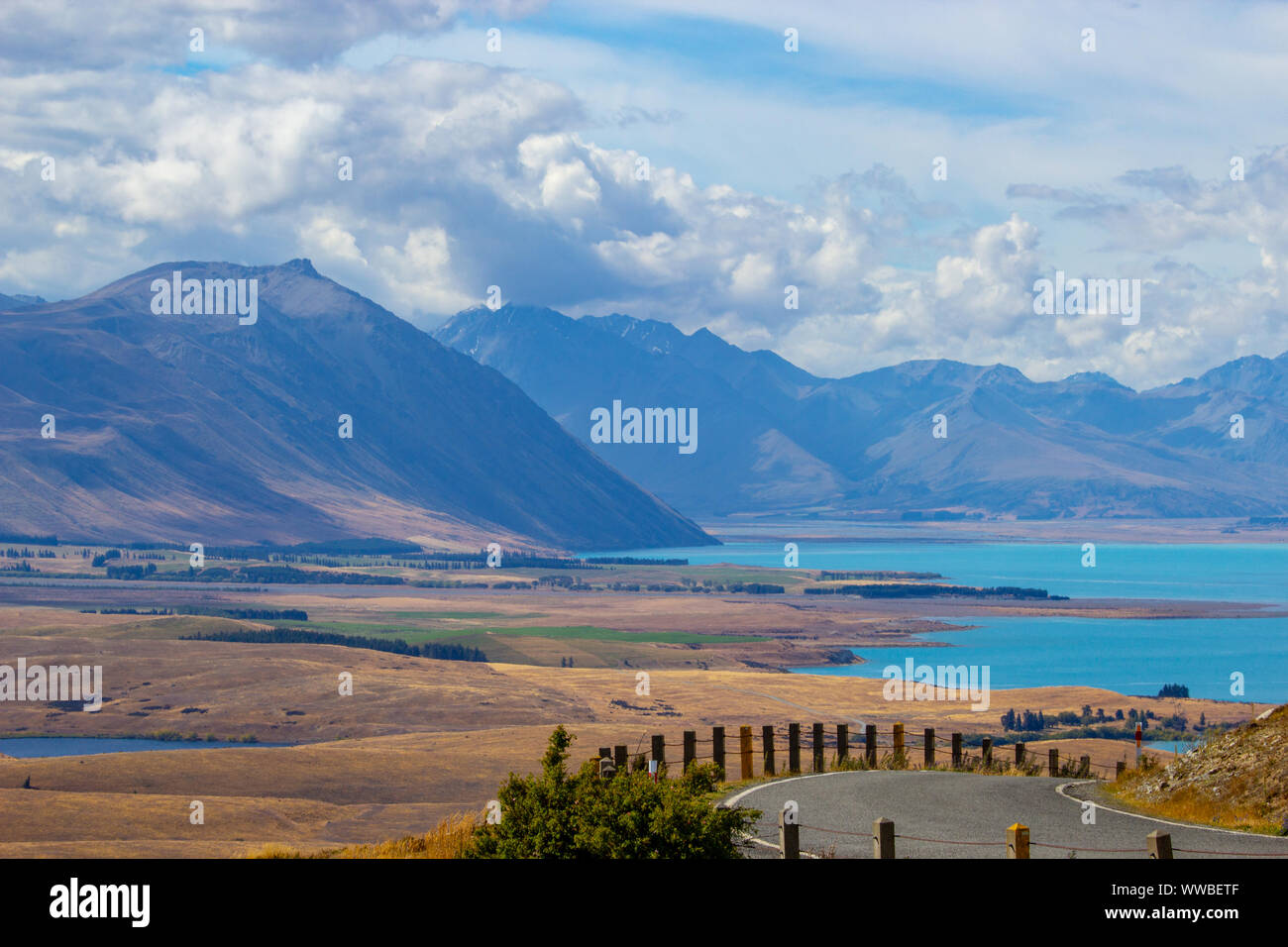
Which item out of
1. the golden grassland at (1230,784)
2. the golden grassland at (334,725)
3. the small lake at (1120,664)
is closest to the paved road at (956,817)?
the golden grassland at (1230,784)

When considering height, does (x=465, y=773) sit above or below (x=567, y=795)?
below

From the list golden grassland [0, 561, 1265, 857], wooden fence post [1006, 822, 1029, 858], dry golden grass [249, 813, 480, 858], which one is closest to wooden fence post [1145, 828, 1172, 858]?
wooden fence post [1006, 822, 1029, 858]

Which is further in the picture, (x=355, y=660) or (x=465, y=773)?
(x=355, y=660)

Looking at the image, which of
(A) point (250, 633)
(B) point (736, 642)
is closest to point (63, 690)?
(A) point (250, 633)

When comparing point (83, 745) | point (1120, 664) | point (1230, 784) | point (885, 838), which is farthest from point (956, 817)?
point (1120, 664)
